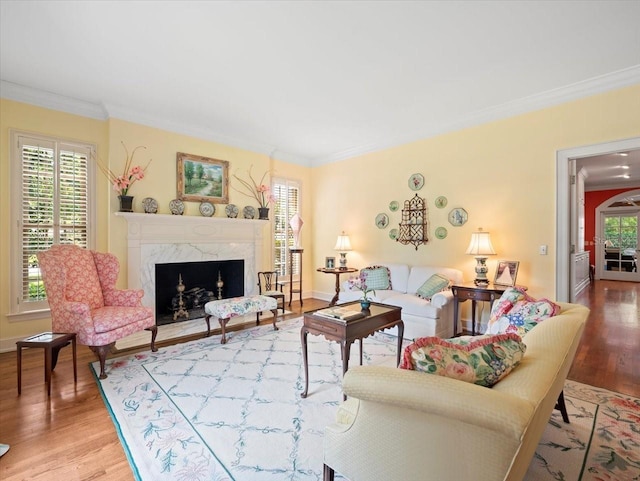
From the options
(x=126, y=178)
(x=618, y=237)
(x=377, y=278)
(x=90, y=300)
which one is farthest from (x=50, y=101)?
(x=618, y=237)

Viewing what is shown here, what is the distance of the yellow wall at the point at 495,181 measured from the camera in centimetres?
363

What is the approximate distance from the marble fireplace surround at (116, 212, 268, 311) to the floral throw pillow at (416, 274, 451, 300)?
291cm

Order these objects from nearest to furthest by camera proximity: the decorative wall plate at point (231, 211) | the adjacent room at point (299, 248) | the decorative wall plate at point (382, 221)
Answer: the adjacent room at point (299, 248) → the decorative wall plate at point (231, 211) → the decorative wall plate at point (382, 221)

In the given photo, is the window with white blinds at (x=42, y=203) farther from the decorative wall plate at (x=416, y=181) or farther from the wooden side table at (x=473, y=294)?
the wooden side table at (x=473, y=294)

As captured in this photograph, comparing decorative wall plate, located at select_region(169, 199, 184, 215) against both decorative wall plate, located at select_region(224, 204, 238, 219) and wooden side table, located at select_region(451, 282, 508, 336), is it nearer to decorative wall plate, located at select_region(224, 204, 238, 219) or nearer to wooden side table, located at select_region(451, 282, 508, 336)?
decorative wall plate, located at select_region(224, 204, 238, 219)

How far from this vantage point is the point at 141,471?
5.83 feet

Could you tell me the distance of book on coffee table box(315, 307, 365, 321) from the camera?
2639 mm

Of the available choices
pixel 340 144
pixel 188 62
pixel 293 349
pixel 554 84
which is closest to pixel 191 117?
pixel 188 62

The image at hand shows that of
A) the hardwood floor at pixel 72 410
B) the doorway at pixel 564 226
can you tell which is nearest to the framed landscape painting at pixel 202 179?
the hardwood floor at pixel 72 410

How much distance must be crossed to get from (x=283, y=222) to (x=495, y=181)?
3845mm

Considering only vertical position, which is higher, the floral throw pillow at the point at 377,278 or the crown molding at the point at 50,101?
the crown molding at the point at 50,101

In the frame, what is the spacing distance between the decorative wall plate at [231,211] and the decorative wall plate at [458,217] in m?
3.55

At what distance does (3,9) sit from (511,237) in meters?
5.61

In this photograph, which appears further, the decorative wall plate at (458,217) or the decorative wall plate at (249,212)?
the decorative wall plate at (249,212)
